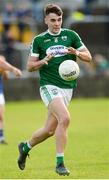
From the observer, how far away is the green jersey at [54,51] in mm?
12367

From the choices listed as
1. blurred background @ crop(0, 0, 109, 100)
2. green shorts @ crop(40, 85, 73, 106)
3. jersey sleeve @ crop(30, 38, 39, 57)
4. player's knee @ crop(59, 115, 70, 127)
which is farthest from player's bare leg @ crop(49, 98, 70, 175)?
blurred background @ crop(0, 0, 109, 100)

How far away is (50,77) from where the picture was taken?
12.4 m

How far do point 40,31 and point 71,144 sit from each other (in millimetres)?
18754

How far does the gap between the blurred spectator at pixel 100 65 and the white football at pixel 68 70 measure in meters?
21.2

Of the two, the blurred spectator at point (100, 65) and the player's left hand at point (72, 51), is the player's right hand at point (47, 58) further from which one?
the blurred spectator at point (100, 65)

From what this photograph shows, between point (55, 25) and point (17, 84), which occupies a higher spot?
point (55, 25)

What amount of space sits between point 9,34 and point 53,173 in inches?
832

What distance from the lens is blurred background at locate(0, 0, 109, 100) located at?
3212 cm

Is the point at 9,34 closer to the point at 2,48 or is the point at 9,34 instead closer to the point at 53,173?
the point at 2,48

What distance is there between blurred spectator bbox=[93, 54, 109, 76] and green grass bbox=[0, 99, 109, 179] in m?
3.06

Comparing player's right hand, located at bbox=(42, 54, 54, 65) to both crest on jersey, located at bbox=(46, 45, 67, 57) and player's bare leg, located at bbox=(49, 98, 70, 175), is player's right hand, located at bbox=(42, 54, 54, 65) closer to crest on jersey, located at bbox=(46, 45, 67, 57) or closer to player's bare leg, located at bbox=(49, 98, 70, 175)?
crest on jersey, located at bbox=(46, 45, 67, 57)

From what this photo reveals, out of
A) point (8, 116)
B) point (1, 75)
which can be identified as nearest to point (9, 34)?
point (8, 116)

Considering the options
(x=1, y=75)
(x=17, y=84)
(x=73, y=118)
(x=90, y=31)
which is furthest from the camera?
(x=90, y=31)

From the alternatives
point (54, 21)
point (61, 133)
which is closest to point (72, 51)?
point (54, 21)
